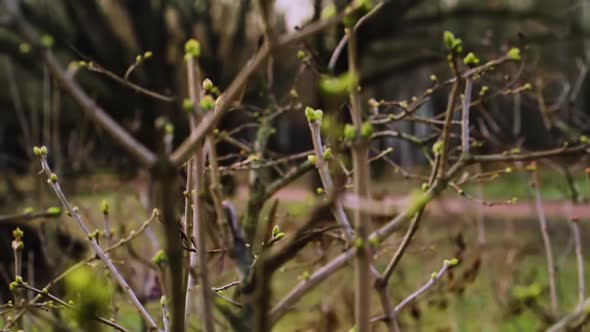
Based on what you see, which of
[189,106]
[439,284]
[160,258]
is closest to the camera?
[189,106]

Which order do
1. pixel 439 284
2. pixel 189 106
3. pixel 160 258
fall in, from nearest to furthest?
pixel 189 106 → pixel 160 258 → pixel 439 284

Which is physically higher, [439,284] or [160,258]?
[439,284]

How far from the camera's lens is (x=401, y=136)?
→ 291 cm

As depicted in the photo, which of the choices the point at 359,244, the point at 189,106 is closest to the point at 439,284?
the point at 359,244

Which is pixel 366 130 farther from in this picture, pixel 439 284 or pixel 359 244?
pixel 439 284

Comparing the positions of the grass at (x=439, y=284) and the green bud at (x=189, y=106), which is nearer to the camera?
the green bud at (x=189, y=106)

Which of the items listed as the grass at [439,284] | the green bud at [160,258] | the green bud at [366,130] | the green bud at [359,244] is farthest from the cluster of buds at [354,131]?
the grass at [439,284]

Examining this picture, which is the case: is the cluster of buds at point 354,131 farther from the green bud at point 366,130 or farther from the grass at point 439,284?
the grass at point 439,284

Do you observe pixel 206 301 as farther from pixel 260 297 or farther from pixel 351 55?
pixel 351 55

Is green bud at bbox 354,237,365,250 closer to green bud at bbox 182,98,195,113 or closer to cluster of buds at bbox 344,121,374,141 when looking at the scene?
cluster of buds at bbox 344,121,374,141

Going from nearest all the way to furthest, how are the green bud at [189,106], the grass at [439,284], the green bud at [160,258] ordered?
1. the green bud at [189,106]
2. the green bud at [160,258]
3. the grass at [439,284]

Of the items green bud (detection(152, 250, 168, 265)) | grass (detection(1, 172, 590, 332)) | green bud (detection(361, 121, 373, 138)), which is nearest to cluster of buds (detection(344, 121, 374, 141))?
green bud (detection(361, 121, 373, 138))

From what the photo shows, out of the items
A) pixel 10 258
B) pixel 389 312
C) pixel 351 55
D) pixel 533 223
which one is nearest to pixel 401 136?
pixel 389 312

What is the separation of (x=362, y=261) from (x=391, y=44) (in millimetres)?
17256
